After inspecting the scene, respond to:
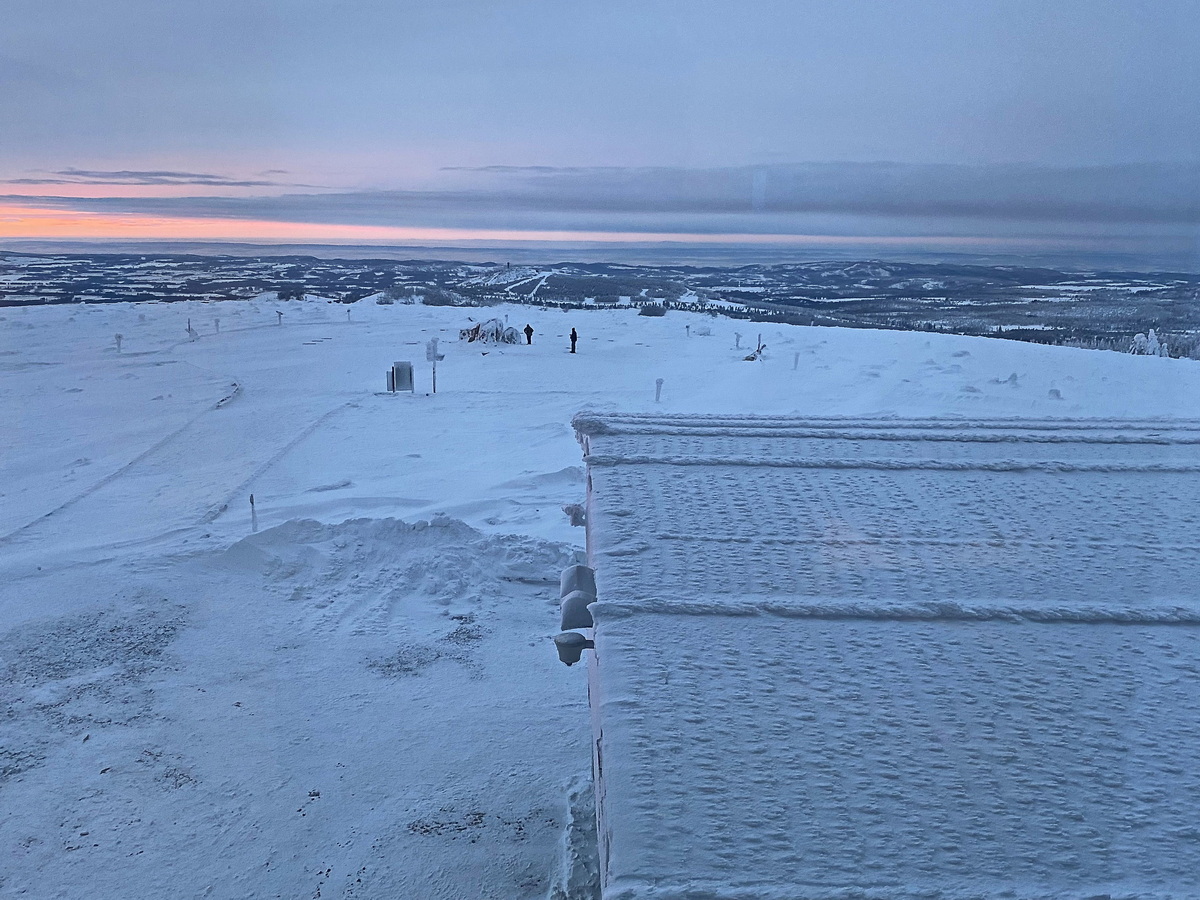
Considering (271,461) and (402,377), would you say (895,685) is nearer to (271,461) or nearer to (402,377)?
(271,461)

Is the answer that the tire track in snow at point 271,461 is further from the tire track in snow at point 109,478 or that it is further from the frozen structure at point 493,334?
the frozen structure at point 493,334

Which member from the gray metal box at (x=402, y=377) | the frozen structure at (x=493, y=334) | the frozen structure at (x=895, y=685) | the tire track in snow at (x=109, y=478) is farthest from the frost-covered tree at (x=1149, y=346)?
the tire track in snow at (x=109, y=478)

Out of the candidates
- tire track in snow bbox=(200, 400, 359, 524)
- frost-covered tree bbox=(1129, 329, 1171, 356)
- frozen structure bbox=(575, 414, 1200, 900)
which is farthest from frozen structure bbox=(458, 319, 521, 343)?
frozen structure bbox=(575, 414, 1200, 900)

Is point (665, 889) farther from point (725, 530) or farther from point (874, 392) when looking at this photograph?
point (874, 392)

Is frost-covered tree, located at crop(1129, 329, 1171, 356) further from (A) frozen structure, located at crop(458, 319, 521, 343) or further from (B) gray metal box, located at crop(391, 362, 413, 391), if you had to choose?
(A) frozen structure, located at crop(458, 319, 521, 343)

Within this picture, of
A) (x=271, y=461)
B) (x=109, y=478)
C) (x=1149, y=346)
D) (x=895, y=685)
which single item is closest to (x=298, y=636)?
(x=895, y=685)
